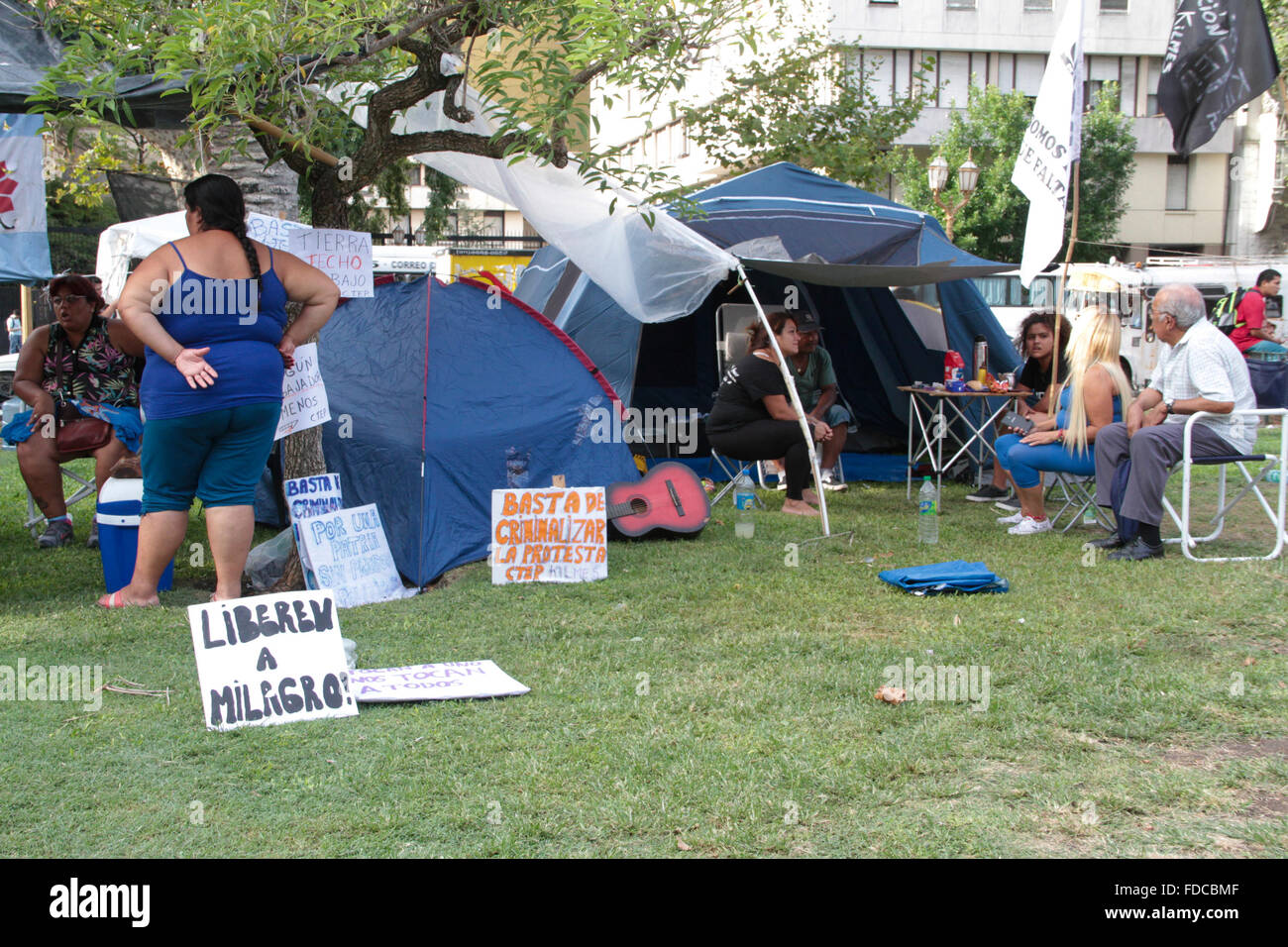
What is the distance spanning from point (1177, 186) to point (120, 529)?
3882cm

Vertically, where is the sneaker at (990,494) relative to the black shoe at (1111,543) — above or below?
below

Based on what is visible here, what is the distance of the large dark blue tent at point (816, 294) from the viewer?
870 centimetres

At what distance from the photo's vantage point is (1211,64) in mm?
6938

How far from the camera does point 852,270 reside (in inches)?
322

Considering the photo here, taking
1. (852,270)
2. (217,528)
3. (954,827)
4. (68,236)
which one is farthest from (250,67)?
(68,236)

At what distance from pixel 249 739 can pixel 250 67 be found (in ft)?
8.42

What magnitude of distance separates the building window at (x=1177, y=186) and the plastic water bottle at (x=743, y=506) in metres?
34.4

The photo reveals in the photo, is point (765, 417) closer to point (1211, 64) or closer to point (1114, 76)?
point (1211, 64)

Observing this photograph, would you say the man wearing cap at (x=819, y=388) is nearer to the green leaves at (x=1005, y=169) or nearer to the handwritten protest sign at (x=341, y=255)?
the handwritten protest sign at (x=341, y=255)

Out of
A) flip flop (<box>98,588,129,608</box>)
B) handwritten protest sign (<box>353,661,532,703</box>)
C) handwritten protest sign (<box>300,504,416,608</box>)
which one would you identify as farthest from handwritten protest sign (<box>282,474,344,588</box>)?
handwritten protest sign (<box>353,661,532,703</box>)

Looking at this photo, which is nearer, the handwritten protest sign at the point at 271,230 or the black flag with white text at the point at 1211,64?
the handwritten protest sign at the point at 271,230

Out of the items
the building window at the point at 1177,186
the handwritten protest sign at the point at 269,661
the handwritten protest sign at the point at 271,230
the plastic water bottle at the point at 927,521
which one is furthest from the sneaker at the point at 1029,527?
the building window at the point at 1177,186

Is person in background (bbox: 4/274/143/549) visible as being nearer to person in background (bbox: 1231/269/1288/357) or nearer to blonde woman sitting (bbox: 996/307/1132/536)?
blonde woman sitting (bbox: 996/307/1132/536)
